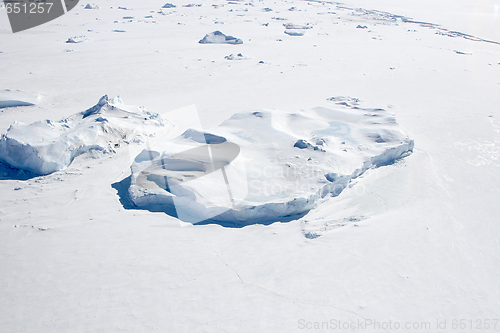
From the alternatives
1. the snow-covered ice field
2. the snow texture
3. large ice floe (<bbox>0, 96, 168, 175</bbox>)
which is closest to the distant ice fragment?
the snow-covered ice field

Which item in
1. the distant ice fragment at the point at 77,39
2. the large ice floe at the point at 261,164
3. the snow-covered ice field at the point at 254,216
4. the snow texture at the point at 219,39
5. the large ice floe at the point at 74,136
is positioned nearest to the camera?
the snow-covered ice field at the point at 254,216

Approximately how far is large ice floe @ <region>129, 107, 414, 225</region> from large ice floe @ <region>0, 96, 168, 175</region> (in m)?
1.10

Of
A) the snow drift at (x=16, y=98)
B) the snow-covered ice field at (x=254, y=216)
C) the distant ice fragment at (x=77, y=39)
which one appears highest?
the distant ice fragment at (x=77, y=39)

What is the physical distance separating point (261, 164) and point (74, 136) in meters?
2.96

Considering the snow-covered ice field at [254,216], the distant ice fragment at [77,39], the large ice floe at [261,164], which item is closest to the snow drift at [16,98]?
the snow-covered ice field at [254,216]

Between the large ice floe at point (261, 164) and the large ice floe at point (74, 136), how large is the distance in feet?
3.61

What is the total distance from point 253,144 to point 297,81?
4.63 m

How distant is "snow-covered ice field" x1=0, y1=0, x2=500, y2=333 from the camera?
9.53ft

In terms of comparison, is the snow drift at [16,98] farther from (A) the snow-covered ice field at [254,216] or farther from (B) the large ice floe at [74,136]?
(B) the large ice floe at [74,136]

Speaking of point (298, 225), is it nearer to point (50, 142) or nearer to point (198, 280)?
point (198, 280)

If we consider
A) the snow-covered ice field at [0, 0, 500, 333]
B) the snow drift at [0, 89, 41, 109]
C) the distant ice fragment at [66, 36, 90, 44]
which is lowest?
the snow-covered ice field at [0, 0, 500, 333]

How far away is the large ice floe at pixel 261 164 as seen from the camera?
4023mm

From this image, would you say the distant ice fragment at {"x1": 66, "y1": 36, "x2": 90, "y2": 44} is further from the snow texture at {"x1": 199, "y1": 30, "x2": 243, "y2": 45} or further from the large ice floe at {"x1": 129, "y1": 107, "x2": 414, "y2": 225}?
the large ice floe at {"x1": 129, "y1": 107, "x2": 414, "y2": 225}

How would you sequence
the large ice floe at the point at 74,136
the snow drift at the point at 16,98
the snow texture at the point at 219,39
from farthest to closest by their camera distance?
the snow texture at the point at 219,39 → the snow drift at the point at 16,98 → the large ice floe at the point at 74,136
